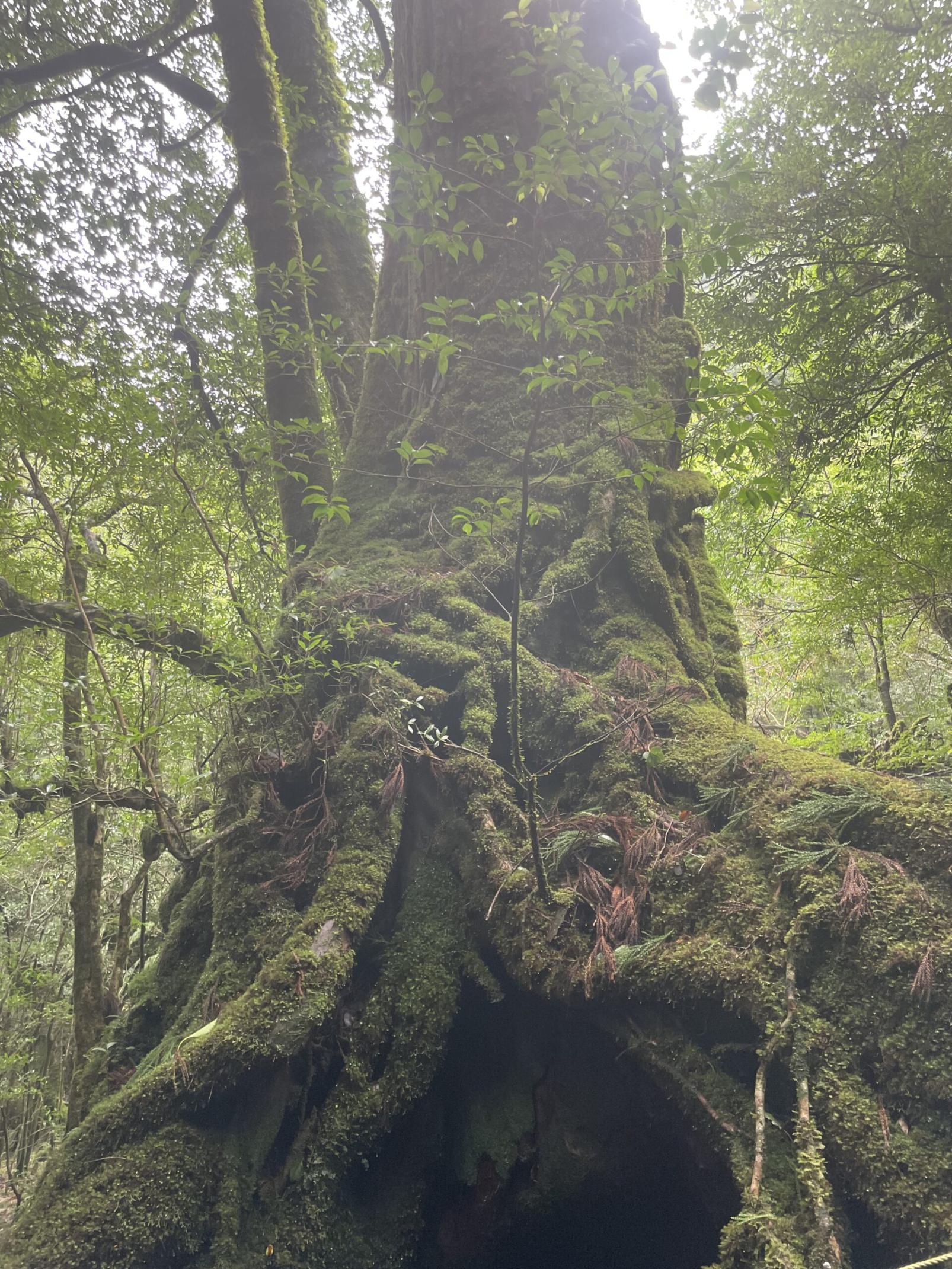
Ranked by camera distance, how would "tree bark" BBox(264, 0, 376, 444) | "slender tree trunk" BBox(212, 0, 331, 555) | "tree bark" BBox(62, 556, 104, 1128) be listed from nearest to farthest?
"slender tree trunk" BBox(212, 0, 331, 555)
"tree bark" BBox(264, 0, 376, 444)
"tree bark" BBox(62, 556, 104, 1128)

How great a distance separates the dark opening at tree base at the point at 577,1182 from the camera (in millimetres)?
2148

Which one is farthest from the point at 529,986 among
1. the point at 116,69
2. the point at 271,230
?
the point at 116,69

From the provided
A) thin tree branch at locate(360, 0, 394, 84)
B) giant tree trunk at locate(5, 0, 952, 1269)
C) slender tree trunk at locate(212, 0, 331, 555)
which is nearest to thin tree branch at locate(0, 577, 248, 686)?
giant tree trunk at locate(5, 0, 952, 1269)

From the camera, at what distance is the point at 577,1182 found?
2.18 meters

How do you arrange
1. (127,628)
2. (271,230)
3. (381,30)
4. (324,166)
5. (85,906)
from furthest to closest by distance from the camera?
(381,30)
(85,906)
(324,166)
(271,230)
(127,628)

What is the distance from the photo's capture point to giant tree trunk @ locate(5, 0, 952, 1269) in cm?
182

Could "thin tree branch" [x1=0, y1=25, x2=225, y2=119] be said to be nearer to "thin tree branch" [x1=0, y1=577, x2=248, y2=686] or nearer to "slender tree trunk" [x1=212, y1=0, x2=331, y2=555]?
"slender tree trunk" [x1=212, y1=0, x2=331, y2=555]

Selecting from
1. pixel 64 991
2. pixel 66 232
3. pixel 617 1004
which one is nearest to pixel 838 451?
pixel 617 1004

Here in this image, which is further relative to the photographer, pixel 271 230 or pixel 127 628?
pixel 271 230

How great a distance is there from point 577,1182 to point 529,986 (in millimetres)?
667

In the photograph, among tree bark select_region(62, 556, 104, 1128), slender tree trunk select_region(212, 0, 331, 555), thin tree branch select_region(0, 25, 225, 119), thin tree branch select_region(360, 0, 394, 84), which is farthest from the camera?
thin tree branch select_region(360, 0, 394, 84)

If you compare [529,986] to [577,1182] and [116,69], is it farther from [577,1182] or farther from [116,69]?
[116,69]

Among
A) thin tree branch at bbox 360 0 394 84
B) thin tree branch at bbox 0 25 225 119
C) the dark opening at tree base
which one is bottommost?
the dark opening at tree base

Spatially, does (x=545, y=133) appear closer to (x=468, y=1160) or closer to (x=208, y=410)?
(x=468, y=1160)
